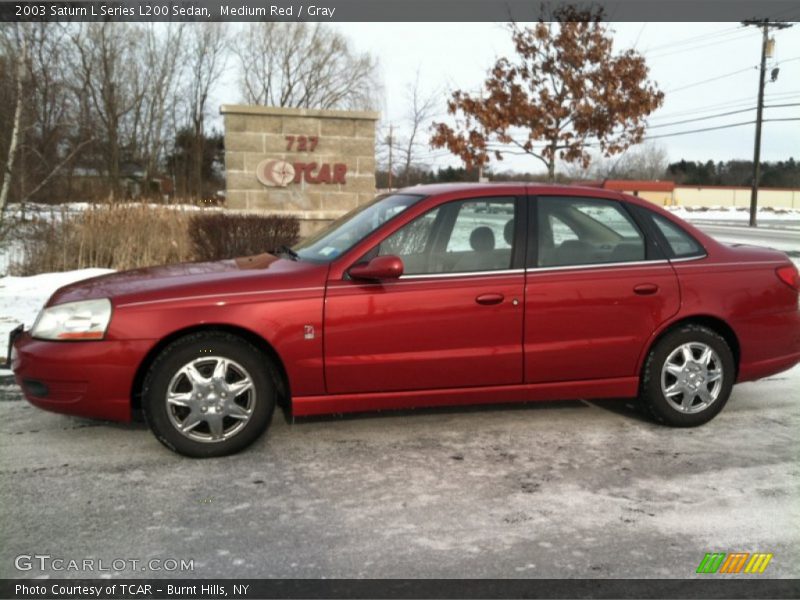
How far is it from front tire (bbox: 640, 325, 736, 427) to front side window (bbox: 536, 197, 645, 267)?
24.9 inches

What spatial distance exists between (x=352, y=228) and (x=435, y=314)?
0.93m

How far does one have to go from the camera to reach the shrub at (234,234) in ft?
35.4

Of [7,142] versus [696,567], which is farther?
[7,142]

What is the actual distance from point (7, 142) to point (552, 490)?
579 inches

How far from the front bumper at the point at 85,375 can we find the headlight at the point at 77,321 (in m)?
0.05

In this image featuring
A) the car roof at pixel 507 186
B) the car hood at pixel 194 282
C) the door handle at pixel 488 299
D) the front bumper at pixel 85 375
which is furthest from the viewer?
the car roof at pixel 507 186

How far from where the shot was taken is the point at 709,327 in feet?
15.6

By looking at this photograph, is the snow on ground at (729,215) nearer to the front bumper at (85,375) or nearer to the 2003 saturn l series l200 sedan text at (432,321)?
the 2003 saturn l series l200 sedan text at (432,321)

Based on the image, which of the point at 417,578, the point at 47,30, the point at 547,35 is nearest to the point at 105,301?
the point at 417,578

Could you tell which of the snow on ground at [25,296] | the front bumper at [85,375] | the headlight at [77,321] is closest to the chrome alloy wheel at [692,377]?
the front bumper at [85,375]

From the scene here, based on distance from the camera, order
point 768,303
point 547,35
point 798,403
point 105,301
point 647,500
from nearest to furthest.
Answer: point 647,500 → point 105,301 → point 768,303 → point 798,403 → point 547,35

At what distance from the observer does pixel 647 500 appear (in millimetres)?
3596

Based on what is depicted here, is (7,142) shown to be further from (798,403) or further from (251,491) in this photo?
(798,403)

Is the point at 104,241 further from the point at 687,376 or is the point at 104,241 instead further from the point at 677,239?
the point at 687,376
